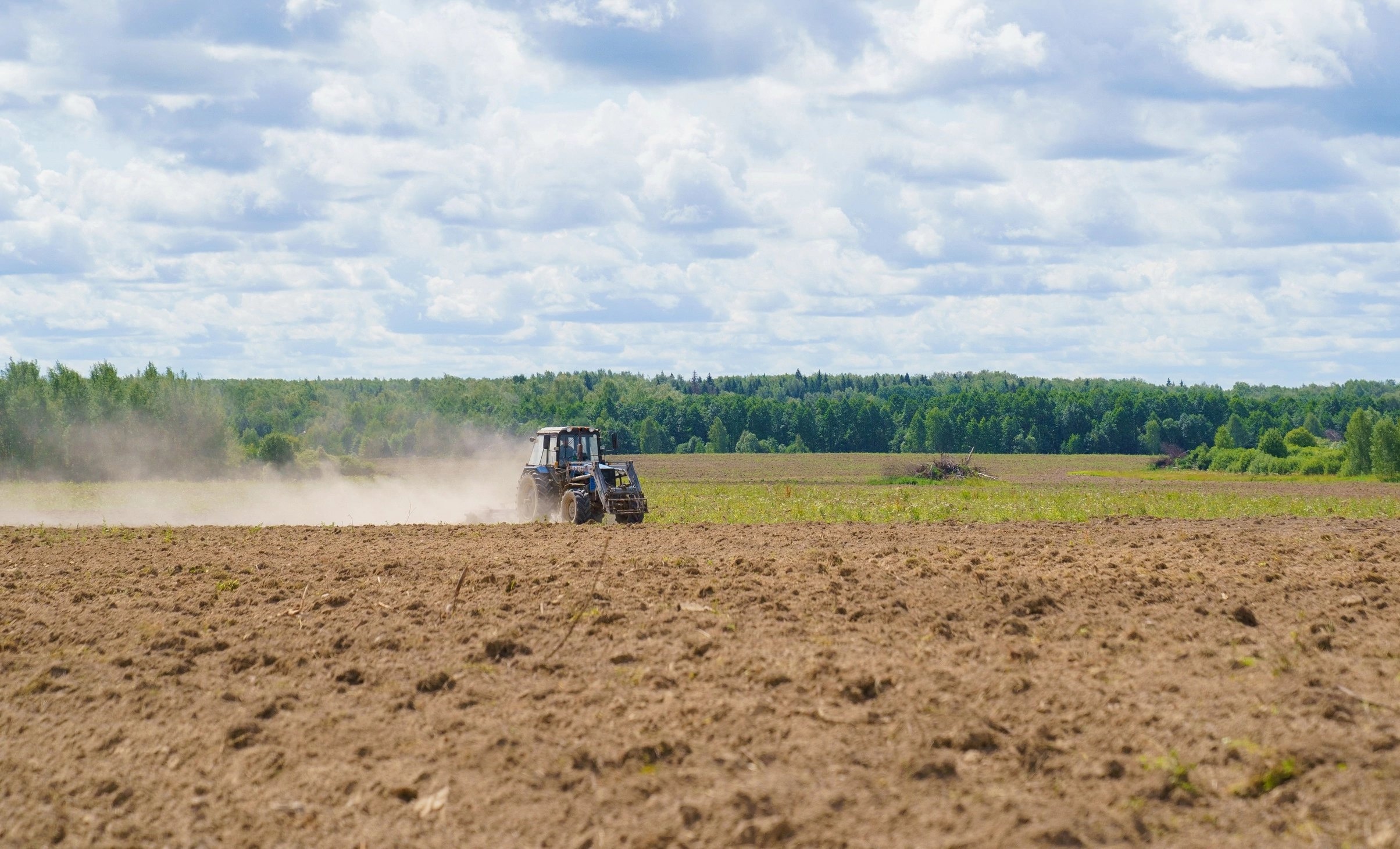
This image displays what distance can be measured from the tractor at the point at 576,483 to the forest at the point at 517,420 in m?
27.6

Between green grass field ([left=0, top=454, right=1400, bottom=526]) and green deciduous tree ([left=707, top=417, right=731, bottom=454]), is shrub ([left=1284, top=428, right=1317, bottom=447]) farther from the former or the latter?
green deciduous tree ([left=707, top=417, right=731, bottom=454])

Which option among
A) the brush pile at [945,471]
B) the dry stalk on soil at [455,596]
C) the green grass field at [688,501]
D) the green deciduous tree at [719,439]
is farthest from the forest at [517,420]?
the dry stalk on soil at [455,596]

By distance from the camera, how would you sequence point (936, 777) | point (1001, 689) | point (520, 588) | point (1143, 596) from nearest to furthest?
point (936, 777)
point (1001, 689)
point (1143, 596)
point (520, 588)

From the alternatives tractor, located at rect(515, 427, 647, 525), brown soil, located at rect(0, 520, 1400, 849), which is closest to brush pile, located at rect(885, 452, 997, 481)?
tractor, located at rect(515, 427, 647, 525)

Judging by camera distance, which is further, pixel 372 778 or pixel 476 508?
pixel 476 508

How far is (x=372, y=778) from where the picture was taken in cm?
921

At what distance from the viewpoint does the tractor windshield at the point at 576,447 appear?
91.7 feet

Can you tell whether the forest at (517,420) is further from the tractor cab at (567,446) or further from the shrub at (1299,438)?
the tractor cab at (567,446)

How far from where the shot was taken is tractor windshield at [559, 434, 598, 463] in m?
28.0

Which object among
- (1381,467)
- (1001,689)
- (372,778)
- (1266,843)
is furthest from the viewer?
(1381,467)

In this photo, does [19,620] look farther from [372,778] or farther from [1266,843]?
[1266,843]

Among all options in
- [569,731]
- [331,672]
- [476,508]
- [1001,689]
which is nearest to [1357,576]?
[1001,689]

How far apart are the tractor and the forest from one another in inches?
1087

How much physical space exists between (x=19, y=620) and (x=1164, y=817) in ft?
43.3
